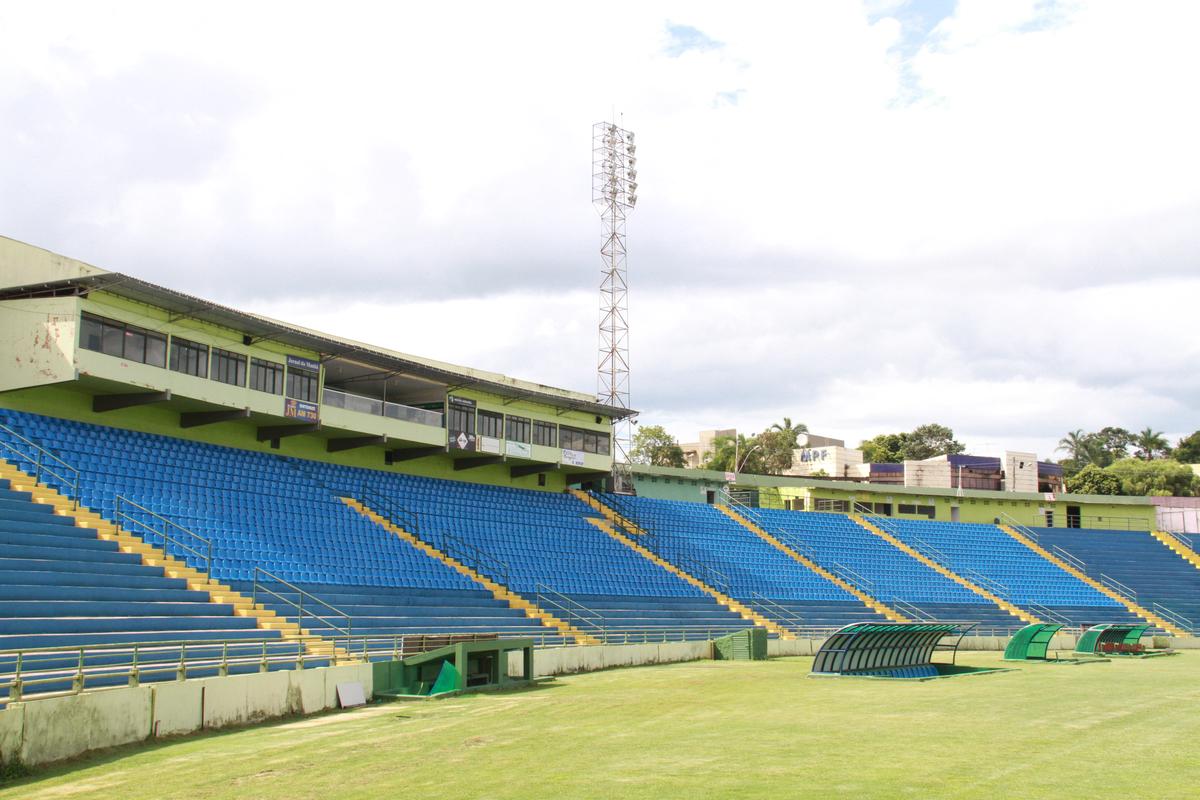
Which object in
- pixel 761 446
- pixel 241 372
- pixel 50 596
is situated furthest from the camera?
pixel 761 446

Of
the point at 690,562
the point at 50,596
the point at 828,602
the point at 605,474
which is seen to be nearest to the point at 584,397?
the point at 605,474

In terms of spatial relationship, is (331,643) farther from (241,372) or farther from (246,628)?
(241,372)

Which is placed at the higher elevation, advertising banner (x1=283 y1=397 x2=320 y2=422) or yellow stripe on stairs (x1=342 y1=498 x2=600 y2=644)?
advertising banner (x1=283 y1=397 x2=320 y2=422)

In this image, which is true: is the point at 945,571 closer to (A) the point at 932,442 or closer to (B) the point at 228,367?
(B) the point at 228,367

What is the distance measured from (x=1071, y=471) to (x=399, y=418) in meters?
112

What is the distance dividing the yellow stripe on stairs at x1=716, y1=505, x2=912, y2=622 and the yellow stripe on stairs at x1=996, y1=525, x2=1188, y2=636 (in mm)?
12267

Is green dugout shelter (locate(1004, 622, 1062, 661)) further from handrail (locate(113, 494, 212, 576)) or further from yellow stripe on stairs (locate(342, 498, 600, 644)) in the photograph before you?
handrail (locate(113, 494, 212, 576))

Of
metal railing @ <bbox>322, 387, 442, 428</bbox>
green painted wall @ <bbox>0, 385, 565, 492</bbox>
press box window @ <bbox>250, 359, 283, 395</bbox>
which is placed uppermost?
press box window @ <bbox>250, 359, 283, 395</bbox>

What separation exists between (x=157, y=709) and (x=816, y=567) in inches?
1297

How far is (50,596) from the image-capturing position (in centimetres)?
1873

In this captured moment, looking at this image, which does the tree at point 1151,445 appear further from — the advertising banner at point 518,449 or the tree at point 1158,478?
Result: the advertising banner at point 518,449

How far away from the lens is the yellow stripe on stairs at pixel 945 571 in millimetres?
44438

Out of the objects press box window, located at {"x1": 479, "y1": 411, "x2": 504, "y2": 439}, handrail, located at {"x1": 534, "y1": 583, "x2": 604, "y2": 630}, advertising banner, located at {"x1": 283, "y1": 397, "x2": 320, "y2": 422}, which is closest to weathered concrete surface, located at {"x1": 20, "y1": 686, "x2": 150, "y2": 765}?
handrail, located at {"x1": 534, "y1": 583, "x2": 604, "y2": 630}

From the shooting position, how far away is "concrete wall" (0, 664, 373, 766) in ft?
41.9
